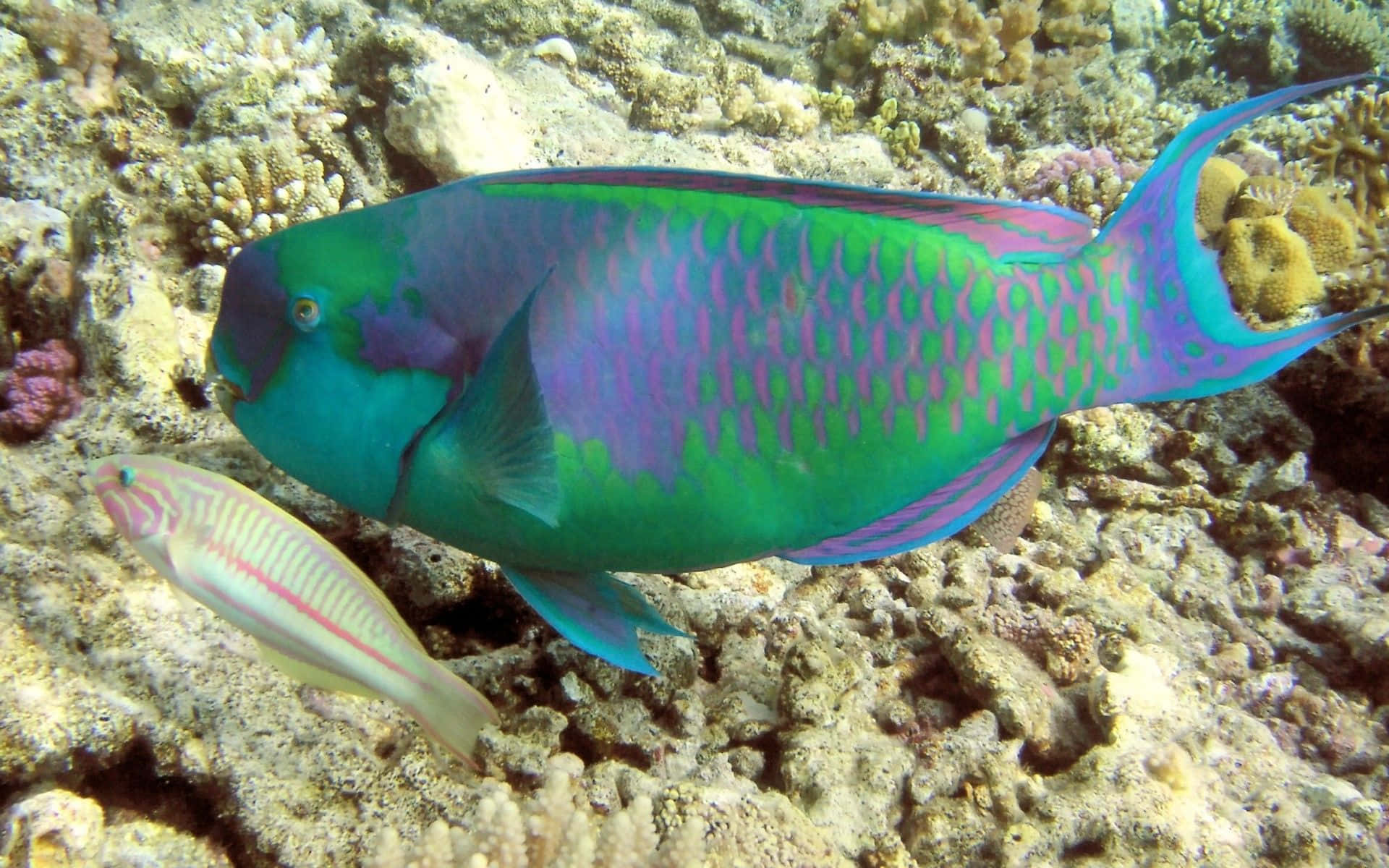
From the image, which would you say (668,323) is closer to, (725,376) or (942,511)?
(725,376)

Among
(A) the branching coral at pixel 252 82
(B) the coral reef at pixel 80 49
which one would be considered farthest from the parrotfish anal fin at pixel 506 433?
(B) the coral reef at pixel 80 49

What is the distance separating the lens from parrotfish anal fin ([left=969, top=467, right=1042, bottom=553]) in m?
3.44

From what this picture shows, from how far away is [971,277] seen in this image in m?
1.48

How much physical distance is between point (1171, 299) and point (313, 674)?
1.90 m

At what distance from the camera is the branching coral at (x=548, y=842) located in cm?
179

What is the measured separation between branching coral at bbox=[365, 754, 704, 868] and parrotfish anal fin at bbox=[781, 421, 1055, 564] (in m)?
0.76

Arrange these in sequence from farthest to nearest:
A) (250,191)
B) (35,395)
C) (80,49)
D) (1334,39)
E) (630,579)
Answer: (1334,39), (80,49), (250,191), (630,579), (35,395)

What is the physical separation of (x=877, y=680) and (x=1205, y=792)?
0.99 m

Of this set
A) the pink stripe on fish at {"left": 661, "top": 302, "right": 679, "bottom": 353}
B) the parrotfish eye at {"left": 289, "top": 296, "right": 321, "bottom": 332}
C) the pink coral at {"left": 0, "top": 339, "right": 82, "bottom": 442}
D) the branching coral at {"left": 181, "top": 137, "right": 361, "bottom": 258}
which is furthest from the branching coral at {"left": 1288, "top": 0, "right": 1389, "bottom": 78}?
the pink coral at {"left": 0, "top": 339, "right": 82, "bottom": 442}

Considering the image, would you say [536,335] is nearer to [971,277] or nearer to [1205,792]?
[971,277]

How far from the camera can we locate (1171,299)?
145 centimetres

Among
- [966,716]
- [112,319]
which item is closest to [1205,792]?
[966,716]

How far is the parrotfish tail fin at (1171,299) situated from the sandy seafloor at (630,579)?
4.58 feet

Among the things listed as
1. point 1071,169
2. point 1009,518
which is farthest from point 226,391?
point 1071,169
